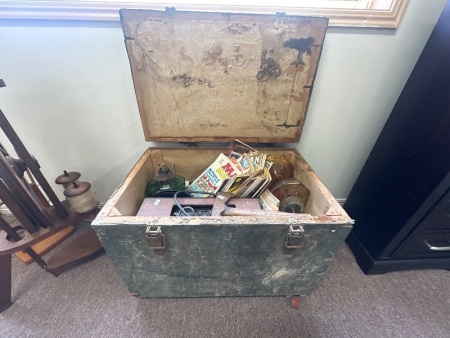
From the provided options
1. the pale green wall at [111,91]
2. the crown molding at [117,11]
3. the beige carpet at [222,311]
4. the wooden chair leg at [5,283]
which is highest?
the crown molding at [117,11]

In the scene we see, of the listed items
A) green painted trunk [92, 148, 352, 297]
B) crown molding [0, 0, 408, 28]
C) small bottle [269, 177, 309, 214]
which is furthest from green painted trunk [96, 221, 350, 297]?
crown molding [0, 0, 408, 28]

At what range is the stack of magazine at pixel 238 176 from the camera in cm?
84

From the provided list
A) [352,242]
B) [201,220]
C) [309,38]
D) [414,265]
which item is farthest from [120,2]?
[414,265]

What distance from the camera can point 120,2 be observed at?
2.51 feet

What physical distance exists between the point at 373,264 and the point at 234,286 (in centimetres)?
71

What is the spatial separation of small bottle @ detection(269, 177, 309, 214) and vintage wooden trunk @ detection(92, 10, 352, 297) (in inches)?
1.5

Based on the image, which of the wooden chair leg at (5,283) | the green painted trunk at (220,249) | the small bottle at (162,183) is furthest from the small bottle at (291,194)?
the wooden chair leg at (5,283)

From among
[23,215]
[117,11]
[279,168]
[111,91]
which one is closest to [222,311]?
[279,168]

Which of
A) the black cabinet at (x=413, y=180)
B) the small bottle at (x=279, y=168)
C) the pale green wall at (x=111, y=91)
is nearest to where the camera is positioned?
the black cabinet at (x=413, y=180)

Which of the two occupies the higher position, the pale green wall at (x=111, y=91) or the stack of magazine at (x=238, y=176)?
the pale green wall at (x=111, y=91)

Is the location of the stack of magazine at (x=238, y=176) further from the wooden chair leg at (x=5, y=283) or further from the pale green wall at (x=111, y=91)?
the wooden chair leg at (x=5, y=283)

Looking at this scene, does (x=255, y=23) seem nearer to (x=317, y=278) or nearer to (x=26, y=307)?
(x=317, y=278)

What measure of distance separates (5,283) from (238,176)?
108 centimetres

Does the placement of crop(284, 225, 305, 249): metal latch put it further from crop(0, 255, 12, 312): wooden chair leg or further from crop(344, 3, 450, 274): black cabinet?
crop(0, 255, 12, 312): wooden chair leg
